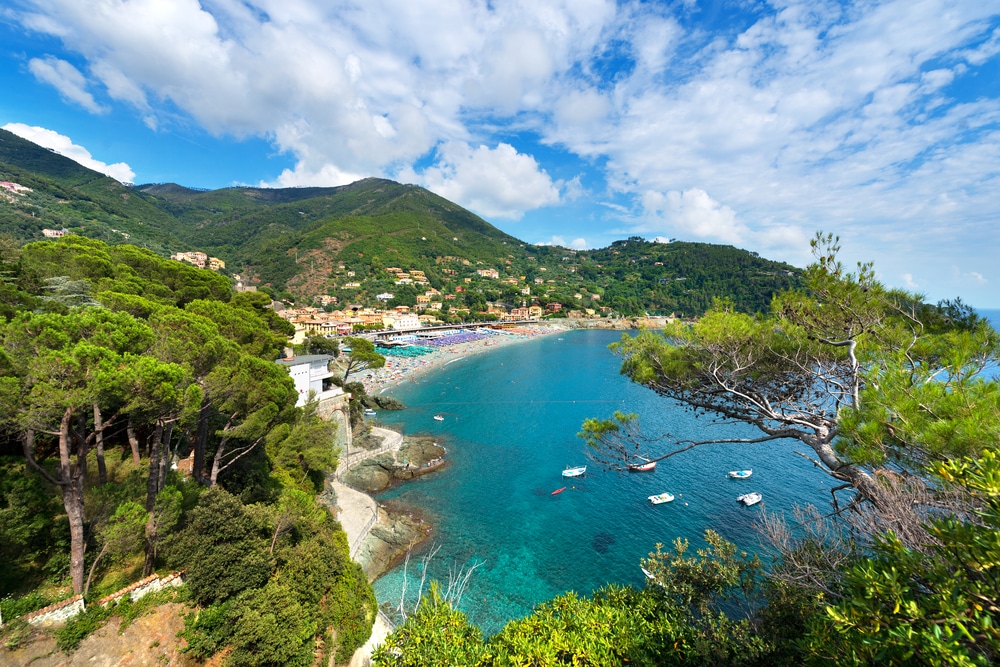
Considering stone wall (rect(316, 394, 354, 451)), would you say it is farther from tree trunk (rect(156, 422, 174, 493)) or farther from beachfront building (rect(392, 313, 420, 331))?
beachfront building (rect(392, 313, 420, 331))

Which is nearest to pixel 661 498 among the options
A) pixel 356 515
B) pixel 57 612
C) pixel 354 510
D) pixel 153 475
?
pixel 356 515

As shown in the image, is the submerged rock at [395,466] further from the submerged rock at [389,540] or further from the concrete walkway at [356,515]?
the submerged rock at [389,540]

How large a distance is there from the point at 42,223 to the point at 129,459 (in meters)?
78.3

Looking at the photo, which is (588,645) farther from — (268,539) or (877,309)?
(268,539)

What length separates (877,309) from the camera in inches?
195

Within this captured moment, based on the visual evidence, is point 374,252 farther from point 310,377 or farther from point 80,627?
point 80,627

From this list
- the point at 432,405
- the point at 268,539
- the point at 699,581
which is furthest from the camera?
the point at 432,405

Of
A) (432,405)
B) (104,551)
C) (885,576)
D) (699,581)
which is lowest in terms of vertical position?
(432,405)

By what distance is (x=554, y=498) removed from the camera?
56.0 feet

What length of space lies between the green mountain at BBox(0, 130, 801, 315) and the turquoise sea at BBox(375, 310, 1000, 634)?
4892 cm

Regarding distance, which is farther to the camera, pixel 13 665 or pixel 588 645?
pixel 13 665

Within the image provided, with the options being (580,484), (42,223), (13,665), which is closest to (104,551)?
(13,665)

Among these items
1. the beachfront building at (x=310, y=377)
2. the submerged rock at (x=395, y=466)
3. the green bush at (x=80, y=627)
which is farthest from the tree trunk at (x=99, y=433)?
the beachfront building at (x=310, y=377)

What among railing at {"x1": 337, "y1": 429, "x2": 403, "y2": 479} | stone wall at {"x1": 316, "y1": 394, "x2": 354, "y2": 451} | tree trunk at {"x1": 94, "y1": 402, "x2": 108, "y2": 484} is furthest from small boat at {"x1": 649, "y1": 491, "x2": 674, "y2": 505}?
tree trunk at {"x1": 94, "y1": 402, "x2": 108, "y2": 484}
